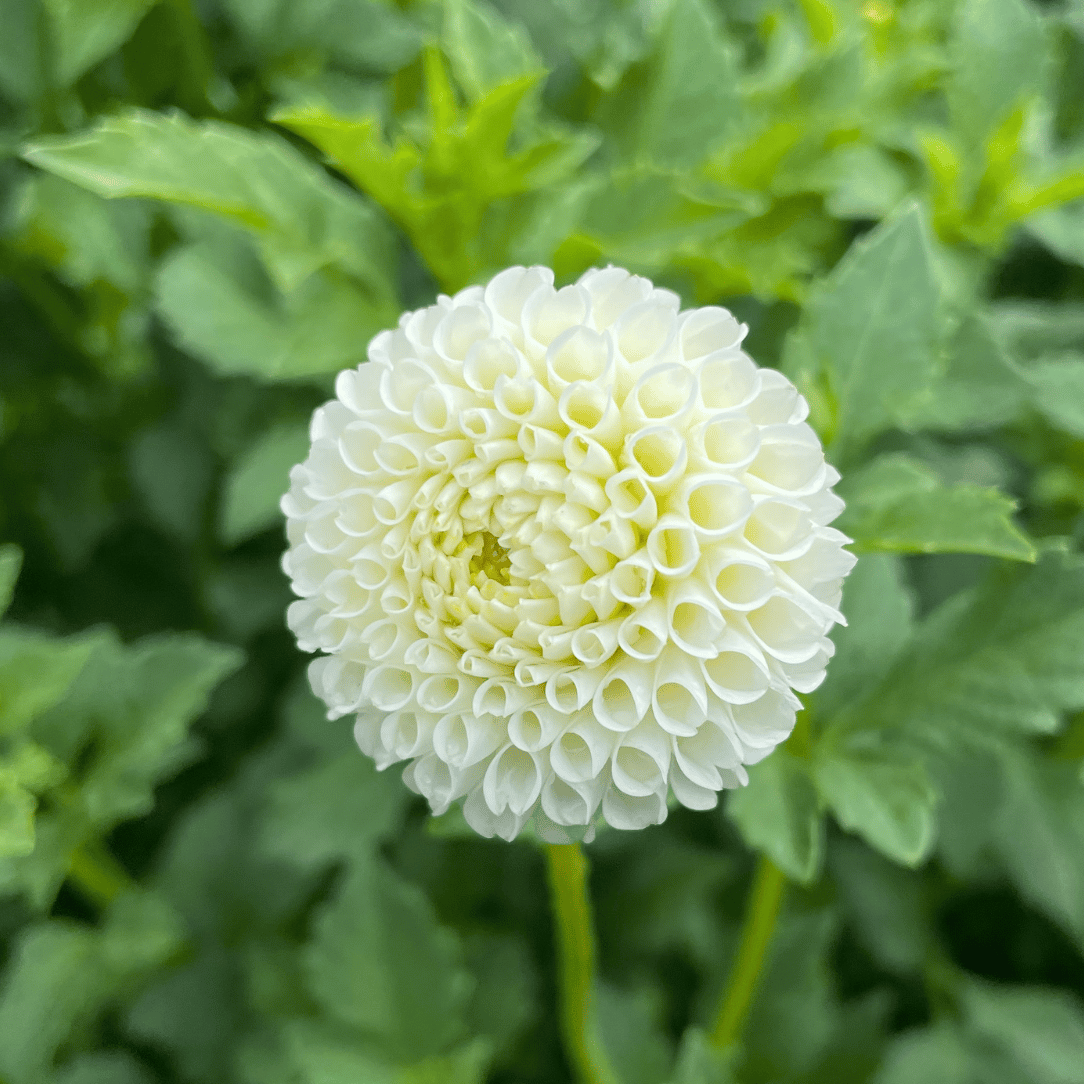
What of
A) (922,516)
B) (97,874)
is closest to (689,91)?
(922,516)

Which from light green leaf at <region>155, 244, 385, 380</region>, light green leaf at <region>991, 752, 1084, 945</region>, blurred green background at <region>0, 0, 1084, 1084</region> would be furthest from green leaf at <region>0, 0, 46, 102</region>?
light green leaf at <region>991, 752, 1084, 945</region>

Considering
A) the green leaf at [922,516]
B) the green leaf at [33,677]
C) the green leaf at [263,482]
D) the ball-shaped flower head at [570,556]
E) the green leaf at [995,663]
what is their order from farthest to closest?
the green leaf at [263,482], the green leaf at [33,677], the green leaf at [995,663], the green leaf at [922,516], the ball-shaped flower head at [570,556]

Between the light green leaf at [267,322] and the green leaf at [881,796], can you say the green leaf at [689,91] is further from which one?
A: the green leaf at [881,796]

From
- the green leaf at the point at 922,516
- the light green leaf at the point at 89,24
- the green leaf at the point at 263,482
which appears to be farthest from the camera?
the light green leaf at the point at 89,24

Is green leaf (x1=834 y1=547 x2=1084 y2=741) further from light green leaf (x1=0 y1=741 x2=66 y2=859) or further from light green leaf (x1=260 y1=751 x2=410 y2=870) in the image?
light green leaf (x1=0 y1=741 x2=66 y2=859)

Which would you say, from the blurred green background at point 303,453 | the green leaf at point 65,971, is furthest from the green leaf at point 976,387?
the green leaf at point 65,971

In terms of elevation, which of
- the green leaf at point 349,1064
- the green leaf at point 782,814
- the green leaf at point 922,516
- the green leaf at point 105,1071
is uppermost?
the green leaf at point 922,516

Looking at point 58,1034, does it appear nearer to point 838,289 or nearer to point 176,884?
point 176,884

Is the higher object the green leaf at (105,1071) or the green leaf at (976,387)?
the green leaf at (976,387)

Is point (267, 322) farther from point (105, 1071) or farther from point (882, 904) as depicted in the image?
point (882, 904)
